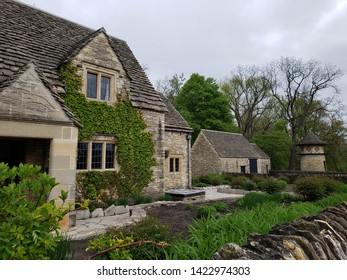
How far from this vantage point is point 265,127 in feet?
163

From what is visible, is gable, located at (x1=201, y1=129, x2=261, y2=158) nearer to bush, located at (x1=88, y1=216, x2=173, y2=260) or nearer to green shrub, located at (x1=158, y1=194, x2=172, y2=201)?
green shrub, located at (x1=158, y1=194, x2=172, y2=201)

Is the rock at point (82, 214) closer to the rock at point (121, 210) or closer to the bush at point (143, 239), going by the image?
the rock at point (121, 210)

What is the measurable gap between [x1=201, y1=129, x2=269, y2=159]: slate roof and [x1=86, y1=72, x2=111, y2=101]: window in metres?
19.6

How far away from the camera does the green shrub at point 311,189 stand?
1218 centimetres

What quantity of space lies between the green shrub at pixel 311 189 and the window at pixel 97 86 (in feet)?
36.8

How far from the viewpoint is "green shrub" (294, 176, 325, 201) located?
12180 mm

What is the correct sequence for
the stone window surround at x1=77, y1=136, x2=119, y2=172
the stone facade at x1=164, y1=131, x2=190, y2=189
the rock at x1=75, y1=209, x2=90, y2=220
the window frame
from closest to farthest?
the rock at x1=75, y1=209, x2=90, y2=220 < the stone window surround at x1=77, y1=136, x2=119, y2=172 < the stone facade at x1=164, y1=131, x2=190, y2=189 < the window frame

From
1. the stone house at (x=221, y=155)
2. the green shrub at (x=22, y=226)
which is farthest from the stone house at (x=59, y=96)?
the stone house at (x=221, y=155)

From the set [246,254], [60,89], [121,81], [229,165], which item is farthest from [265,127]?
A: [246,254]

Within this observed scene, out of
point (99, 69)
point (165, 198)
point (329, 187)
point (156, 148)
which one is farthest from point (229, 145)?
point (99, 69)

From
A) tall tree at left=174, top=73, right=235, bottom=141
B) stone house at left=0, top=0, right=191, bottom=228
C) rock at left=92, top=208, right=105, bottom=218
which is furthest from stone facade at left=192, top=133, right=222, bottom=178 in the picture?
rock at left=92, top=208, right=105, bottom=218

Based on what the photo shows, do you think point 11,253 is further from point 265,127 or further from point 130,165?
point 265,127

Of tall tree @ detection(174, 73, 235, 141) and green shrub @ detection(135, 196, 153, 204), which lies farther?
tall tree @ detection(174, 73, 235, 141)

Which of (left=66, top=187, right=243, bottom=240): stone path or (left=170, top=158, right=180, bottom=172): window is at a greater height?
(left=170, top=158, right=180, bottom=172): window
